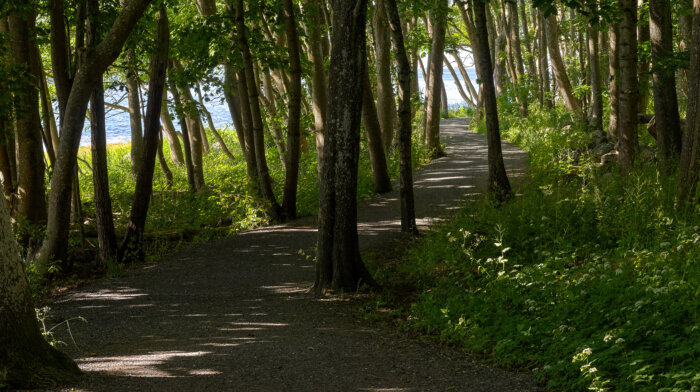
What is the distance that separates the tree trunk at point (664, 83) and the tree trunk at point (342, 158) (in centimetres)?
482

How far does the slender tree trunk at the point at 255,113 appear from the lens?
42.5 ft

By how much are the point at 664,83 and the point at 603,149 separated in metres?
4.12

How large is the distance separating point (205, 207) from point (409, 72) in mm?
8551

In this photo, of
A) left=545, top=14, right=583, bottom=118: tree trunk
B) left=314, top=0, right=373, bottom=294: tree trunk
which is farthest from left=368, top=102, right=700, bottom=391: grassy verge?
left=545, top=14, right=583, bottom=118: tree trunk

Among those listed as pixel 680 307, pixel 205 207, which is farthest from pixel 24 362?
pixel 205 207

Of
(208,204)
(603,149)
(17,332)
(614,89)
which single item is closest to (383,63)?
(208,204)

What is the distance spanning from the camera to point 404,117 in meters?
10.9

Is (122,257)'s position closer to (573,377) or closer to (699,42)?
(573,377)

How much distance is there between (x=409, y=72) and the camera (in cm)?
1058

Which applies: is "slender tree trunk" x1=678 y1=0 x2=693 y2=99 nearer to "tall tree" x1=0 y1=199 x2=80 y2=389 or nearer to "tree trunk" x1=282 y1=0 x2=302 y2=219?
"tree trunk" x1=282 y1=0 x2=302 y2=219

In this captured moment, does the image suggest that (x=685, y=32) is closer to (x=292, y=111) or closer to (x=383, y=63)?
(x=383, y=63)

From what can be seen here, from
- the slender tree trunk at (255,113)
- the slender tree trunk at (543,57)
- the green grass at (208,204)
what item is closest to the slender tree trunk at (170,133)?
the green grass at (208,204)

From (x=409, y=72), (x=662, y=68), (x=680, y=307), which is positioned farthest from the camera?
(x=409, y=72)

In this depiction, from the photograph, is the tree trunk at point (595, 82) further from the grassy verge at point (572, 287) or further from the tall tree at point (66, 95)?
the tall tree at point (66, 95)
